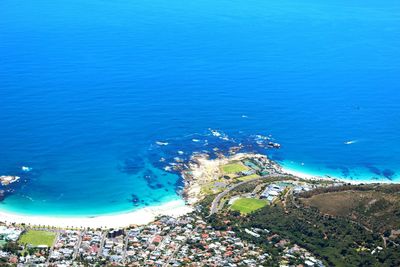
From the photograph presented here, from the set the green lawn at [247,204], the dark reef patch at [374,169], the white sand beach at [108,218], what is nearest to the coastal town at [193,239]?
the green lawn at [247,204]

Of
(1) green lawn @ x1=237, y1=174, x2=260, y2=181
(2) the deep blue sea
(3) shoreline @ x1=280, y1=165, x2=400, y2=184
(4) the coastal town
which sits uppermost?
(2) the deep blue sea

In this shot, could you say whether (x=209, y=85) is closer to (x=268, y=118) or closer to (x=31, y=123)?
(x=268, y=118)

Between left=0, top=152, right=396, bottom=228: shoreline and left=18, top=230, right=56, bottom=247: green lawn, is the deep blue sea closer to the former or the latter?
left=0, top=152, right=396, bottom=228: shoreline

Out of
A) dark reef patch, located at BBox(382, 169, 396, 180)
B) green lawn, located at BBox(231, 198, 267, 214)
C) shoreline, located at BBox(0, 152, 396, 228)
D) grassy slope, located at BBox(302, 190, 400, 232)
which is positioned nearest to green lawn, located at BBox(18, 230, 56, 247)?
shoreline, located at BBox(0, 152, 396, 228)

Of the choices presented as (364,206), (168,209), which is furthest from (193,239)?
(364,206)

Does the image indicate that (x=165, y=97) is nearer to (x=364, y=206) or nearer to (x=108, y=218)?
(x=108, y=218)
